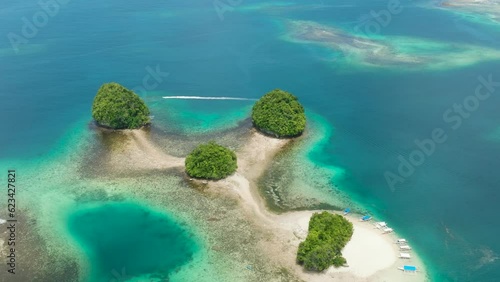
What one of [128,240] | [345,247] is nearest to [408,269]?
[345,247]

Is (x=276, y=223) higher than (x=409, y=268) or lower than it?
lower

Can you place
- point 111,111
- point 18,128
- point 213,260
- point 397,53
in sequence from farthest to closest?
point 397,53 → point 18,128 → point 111,111 → point 213,260

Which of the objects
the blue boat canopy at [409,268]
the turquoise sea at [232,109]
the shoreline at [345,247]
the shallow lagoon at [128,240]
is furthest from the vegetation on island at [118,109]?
the blue boat canopy at [409,268]

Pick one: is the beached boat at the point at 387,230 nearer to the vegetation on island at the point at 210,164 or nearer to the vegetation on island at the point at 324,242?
the vegetation on island at the point at 324,242

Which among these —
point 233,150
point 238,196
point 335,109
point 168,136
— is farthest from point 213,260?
point 335,109

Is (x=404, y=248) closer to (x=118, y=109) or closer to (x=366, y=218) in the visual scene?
(x=366, y=218)

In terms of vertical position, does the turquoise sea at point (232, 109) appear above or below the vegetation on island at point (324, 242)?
below

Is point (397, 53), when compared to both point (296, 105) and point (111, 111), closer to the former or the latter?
point (296, 105)
